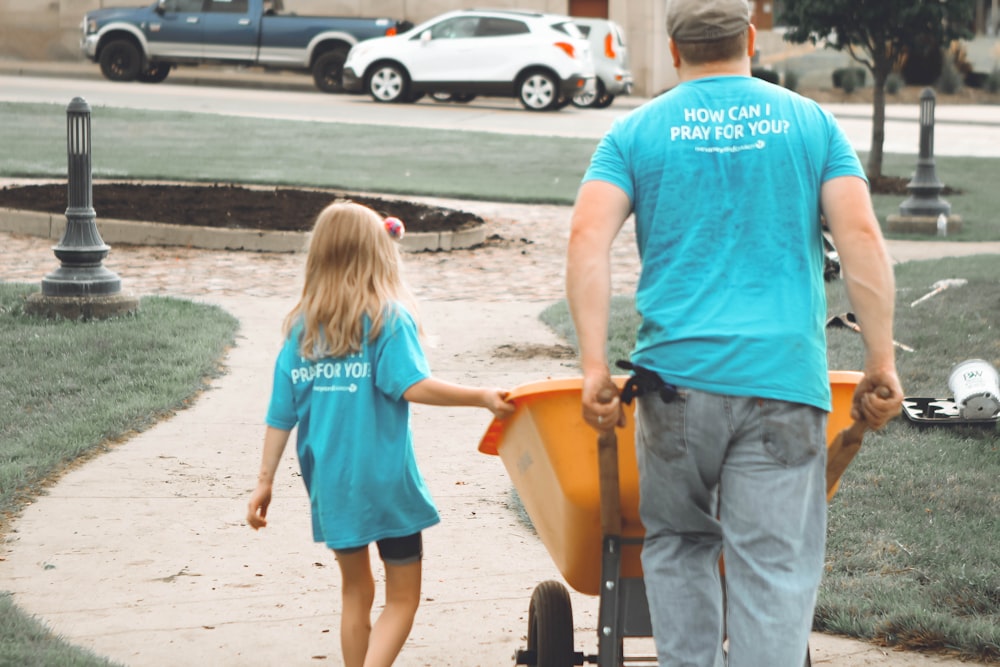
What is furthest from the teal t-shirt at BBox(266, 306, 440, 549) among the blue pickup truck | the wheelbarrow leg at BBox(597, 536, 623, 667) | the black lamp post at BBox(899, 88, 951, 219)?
the blue pickup truck

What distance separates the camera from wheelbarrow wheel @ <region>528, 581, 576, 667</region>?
139 inches

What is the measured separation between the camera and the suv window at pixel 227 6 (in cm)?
2947

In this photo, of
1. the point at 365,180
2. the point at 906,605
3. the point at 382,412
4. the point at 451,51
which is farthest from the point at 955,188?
the point at 382,412

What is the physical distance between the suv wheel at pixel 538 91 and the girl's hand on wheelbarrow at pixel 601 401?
24.5 metres

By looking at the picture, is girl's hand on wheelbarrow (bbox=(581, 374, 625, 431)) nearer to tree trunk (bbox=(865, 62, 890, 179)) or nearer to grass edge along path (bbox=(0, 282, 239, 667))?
grass edge along path (bbox=(0, 282, 239, 667))

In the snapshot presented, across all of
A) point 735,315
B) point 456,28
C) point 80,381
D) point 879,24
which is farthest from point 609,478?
point 456,28

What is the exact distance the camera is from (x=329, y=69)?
29.8 m

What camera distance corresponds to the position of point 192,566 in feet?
15.8

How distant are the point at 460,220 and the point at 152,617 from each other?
9007 mm

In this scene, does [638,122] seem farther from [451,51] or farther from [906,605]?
[451,51]

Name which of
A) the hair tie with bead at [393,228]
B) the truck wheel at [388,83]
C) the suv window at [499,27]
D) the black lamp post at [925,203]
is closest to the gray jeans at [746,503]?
the hair tie with bead at [393,228]

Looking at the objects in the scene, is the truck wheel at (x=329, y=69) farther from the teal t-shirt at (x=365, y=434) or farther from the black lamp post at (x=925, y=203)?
the teal t-shirt at (x=365, y=434)

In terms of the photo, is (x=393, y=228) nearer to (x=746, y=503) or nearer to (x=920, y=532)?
(x=746, y=503)

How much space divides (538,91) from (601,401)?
81.0 ft
